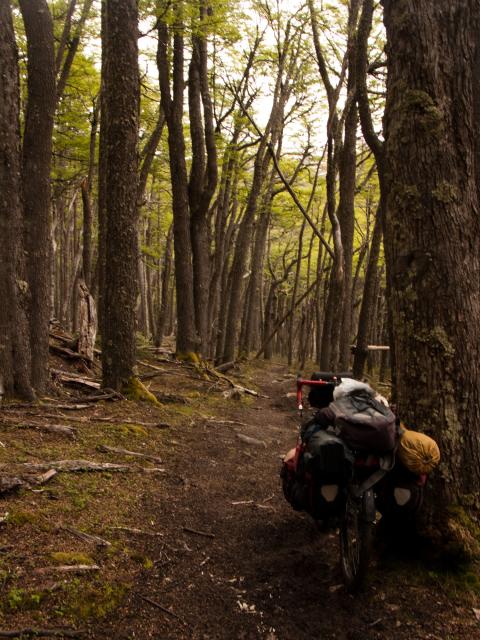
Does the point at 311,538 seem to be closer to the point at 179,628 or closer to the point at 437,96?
the point at 179,628

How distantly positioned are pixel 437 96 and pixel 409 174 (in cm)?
59

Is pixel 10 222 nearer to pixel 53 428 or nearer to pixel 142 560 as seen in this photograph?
pixel 53 428

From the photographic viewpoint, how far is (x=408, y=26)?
12.5 ft

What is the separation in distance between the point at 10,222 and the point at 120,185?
2.40 meters

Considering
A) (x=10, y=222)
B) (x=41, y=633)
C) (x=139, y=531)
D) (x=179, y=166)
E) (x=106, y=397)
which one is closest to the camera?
(x=41, y=633)

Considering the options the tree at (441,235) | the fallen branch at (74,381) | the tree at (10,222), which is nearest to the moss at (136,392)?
the fallen branch at (74,381)

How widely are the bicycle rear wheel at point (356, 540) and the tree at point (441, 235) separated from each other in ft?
2.03

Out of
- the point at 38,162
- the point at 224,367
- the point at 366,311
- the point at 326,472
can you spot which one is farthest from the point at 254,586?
the point at 224,367

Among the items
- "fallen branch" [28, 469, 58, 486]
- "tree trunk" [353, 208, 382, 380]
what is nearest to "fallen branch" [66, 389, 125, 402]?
"fallen branch" [28, 469, 58, 486]

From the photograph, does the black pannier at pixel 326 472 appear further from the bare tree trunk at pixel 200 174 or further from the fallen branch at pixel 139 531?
the bare tree trunk at pixel 200 174

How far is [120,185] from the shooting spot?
323 inches

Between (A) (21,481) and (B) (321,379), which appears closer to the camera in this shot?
(A) (21,481)

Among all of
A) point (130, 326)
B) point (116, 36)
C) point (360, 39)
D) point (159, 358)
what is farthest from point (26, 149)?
point (159, 358)

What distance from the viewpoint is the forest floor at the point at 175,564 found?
3.02 m
